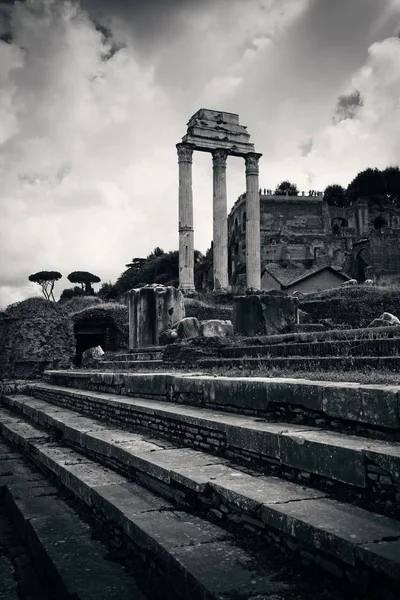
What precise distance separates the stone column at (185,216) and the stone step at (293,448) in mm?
24877

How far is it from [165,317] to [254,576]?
13255 millimetres

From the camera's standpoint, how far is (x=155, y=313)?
A: 15719 mm

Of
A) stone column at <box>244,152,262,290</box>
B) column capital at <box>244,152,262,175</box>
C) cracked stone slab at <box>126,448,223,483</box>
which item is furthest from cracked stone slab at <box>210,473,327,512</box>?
column capital at <box>244,152,262,175</box>

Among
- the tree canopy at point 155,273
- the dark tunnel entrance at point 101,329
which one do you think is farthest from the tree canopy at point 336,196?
the dark tunnel entrance at point 101,329

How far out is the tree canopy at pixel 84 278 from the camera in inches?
2667

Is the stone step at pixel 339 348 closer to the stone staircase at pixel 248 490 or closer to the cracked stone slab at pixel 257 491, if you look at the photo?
the stone staircase at pixel 248 490

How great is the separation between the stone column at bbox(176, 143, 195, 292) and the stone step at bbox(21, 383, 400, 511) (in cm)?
2488

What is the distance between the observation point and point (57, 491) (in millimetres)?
5391

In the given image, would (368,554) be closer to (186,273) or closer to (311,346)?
(311,346)

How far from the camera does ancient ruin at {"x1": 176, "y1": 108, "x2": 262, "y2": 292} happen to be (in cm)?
3098

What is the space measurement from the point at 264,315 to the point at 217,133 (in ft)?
73.0

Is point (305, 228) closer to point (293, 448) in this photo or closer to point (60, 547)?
point (293, 448)

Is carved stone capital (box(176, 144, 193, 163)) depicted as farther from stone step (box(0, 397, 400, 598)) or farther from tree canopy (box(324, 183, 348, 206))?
tree canopy (box(324, 183, 348, 206))

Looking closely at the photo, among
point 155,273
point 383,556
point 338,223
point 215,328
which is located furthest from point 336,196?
point 383,556
